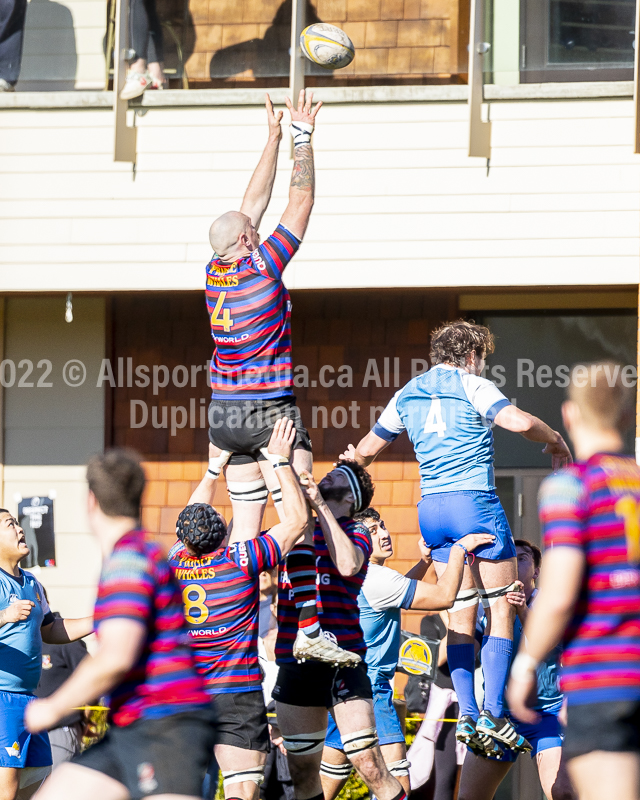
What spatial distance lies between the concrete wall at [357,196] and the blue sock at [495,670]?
3792mm

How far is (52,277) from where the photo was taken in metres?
9.42

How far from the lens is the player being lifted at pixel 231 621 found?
5.00 metres

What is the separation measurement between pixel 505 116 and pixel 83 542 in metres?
5.67

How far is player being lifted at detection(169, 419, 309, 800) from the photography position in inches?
197

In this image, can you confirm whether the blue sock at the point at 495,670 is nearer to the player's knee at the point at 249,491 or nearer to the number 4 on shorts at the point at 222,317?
the player's knee at the point at 249,491

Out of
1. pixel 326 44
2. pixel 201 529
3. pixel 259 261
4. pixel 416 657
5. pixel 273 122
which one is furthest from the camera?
pixel 326 44

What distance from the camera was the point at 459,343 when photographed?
6176mm

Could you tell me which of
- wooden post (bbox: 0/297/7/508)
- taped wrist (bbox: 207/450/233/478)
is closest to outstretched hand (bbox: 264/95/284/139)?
taped wrist (bbox: 207/450/233/478)

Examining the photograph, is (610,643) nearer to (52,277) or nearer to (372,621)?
(372,621)

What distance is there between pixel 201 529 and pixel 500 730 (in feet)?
6.95

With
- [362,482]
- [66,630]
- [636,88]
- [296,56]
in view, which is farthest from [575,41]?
[66,630]

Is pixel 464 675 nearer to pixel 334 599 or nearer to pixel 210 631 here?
pixel 334 599

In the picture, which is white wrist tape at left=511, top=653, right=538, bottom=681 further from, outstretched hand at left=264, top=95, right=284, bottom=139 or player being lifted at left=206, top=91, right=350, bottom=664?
outstretched hand at left=264, top=95, right=284, bottom=139

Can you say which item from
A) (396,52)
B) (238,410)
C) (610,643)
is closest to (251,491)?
(238,410)
